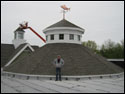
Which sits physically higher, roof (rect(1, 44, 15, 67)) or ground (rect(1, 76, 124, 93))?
roof (rect(1, 44, 15, 67))

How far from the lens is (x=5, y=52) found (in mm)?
27562

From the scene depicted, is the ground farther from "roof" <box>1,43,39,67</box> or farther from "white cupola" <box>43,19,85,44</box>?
"roof" <box>1,43,39,67</box>

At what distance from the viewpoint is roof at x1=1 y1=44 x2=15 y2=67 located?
83.9 feet

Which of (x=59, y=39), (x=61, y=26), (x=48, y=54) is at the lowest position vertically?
(x=48, y=54)

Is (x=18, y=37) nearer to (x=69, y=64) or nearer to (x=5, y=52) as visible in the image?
(x=5, y=52)

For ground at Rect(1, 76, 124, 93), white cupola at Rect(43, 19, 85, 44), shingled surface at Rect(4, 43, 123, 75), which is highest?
white cupola at Rect(43, 19, 85, 44)

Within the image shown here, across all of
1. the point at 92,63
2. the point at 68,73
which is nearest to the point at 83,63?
the point at 92,63

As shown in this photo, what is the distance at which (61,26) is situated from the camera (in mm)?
16703

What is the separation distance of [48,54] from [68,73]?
4.06 meters

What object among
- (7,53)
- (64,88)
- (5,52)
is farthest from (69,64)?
(5,52)

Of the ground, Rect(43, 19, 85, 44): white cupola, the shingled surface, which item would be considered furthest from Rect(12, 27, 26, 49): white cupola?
the ground

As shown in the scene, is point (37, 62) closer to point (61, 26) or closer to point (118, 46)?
point (61, 26)

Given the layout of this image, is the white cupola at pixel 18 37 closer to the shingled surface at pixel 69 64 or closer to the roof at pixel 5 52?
the roof at pixel 5 52

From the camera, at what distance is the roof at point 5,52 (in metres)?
25.6
